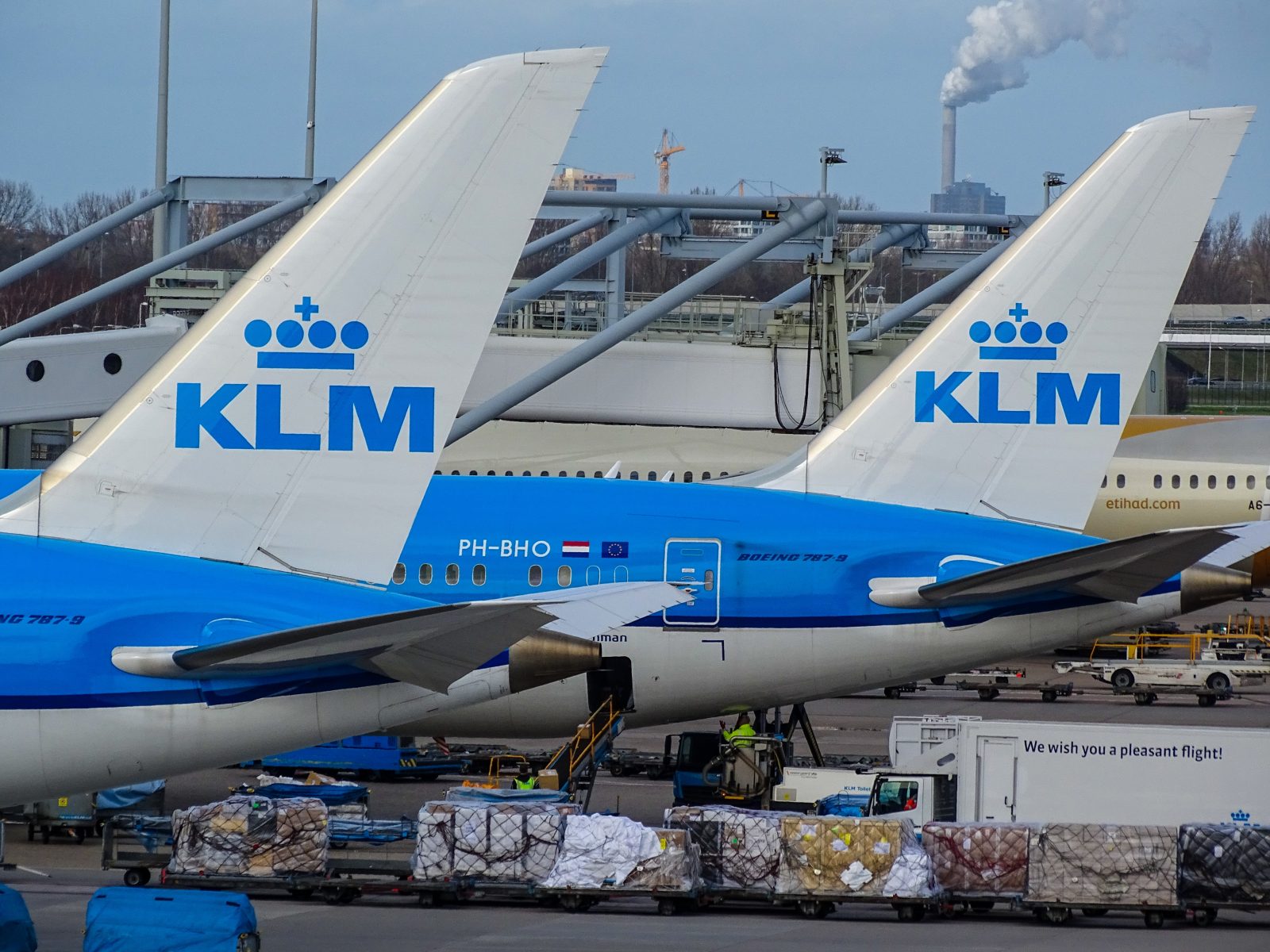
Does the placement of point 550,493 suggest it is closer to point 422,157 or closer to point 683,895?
point 683,895

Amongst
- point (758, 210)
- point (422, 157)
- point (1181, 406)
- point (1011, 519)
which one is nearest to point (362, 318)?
point (422, 157)

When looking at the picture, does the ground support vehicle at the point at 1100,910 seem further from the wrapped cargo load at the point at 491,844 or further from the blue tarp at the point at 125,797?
the blue tarp at the point at 125,797

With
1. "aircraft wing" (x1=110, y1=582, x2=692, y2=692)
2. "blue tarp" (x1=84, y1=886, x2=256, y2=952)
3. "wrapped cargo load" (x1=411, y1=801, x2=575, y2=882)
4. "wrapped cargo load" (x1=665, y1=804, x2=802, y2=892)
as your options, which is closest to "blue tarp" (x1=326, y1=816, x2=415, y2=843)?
"wrapped cargo load" (x1=411, y1=801, x2=575, y2=882)

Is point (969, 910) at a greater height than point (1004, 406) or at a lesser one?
lesser

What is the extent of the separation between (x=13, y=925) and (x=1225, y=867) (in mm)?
12965

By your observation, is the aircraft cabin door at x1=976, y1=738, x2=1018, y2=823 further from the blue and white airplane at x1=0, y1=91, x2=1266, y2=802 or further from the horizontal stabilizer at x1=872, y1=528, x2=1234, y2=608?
the blue and white airplane at x1=0, y1=91, x2=1266, y2=802

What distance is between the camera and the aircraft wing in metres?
12.2

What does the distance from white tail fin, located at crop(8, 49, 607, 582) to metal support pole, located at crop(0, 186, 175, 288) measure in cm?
2810

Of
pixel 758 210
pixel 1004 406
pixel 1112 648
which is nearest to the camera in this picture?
pixel 1004 406

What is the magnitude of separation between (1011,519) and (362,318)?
43.9 ft

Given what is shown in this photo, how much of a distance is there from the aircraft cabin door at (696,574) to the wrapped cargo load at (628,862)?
14.3ft

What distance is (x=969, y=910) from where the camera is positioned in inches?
792

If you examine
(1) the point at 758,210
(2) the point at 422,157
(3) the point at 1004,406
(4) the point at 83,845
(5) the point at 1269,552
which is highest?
(1) the point at 758,210

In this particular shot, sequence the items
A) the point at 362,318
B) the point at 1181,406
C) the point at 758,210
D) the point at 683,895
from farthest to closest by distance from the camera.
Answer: the point at 1181,406, the point at 758,210, the point at 683,895, the point at 362,318
